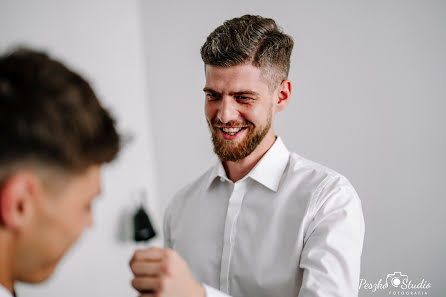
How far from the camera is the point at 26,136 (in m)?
0.54

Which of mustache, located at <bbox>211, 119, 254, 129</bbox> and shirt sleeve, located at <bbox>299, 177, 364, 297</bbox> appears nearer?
shirt sleeve, located at <bbox>299, 177, 364, 297</bbox>

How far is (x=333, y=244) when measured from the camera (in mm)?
1063

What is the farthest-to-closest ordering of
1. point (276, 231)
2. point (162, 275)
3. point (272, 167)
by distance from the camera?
point (272, 167), point (276, 231), point (162, 275)

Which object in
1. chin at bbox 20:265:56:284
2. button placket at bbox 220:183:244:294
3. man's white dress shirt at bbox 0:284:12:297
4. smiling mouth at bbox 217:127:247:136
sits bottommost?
button placket at bbox 220:183:244:294

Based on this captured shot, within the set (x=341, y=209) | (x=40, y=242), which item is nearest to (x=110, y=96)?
(x=341, y=209)

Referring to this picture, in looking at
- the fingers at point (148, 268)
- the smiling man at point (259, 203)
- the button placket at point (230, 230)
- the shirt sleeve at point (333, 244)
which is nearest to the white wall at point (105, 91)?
the smiling man at point (259, 203)

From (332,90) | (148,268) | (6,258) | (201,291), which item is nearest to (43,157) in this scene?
(6,258)

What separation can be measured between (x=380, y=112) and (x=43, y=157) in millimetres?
1595

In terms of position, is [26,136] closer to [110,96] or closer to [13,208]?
[13,208]

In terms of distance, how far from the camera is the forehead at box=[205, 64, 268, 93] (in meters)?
1.31

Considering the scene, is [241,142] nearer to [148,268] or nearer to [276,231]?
[276,231]

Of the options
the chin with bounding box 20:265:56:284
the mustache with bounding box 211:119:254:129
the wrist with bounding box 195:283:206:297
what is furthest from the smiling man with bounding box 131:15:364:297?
the chin with bounding box 20:265:56:284

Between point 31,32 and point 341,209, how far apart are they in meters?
2.03

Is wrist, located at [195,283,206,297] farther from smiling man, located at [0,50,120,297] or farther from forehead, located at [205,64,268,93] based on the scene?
forehead, located at [205,64,268,93]
